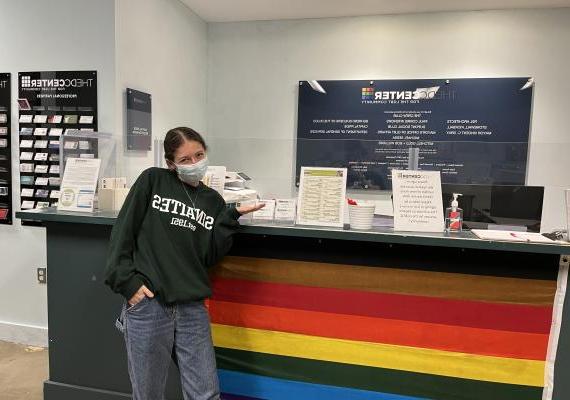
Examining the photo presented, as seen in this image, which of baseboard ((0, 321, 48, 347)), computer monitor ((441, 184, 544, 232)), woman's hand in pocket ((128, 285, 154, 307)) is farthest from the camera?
baseboard ((0, 321, 48, 347))

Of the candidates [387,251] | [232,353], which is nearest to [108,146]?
[232,353]

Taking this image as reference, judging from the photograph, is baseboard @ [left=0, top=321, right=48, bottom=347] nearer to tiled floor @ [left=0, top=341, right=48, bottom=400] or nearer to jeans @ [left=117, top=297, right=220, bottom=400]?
tiled floor @ [left=0, top=341, right=48, bottom=400]

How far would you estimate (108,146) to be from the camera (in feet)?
7.58

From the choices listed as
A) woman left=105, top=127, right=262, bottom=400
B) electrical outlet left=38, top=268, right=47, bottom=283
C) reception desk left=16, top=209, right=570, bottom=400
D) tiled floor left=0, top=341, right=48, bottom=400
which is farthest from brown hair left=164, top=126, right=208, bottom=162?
electrical outlet left=38, top=268, right=47, bottom=283

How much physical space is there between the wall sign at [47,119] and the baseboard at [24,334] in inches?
33.0

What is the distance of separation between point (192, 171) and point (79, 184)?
79 cm

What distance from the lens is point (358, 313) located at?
185 centimetres

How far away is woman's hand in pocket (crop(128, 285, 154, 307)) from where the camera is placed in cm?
156

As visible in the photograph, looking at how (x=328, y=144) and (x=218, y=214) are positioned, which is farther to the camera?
(x=328, y=144)

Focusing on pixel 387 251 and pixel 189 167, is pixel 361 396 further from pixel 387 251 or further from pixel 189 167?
pixel 189 167

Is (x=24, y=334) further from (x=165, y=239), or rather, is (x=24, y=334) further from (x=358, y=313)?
(x=358, y=313)

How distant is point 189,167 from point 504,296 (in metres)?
1.27

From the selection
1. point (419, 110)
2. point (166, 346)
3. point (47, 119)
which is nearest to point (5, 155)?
point (47, 119)

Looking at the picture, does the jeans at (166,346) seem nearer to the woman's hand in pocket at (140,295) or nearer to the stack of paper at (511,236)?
the woman's hand in pocket at (140,295)
